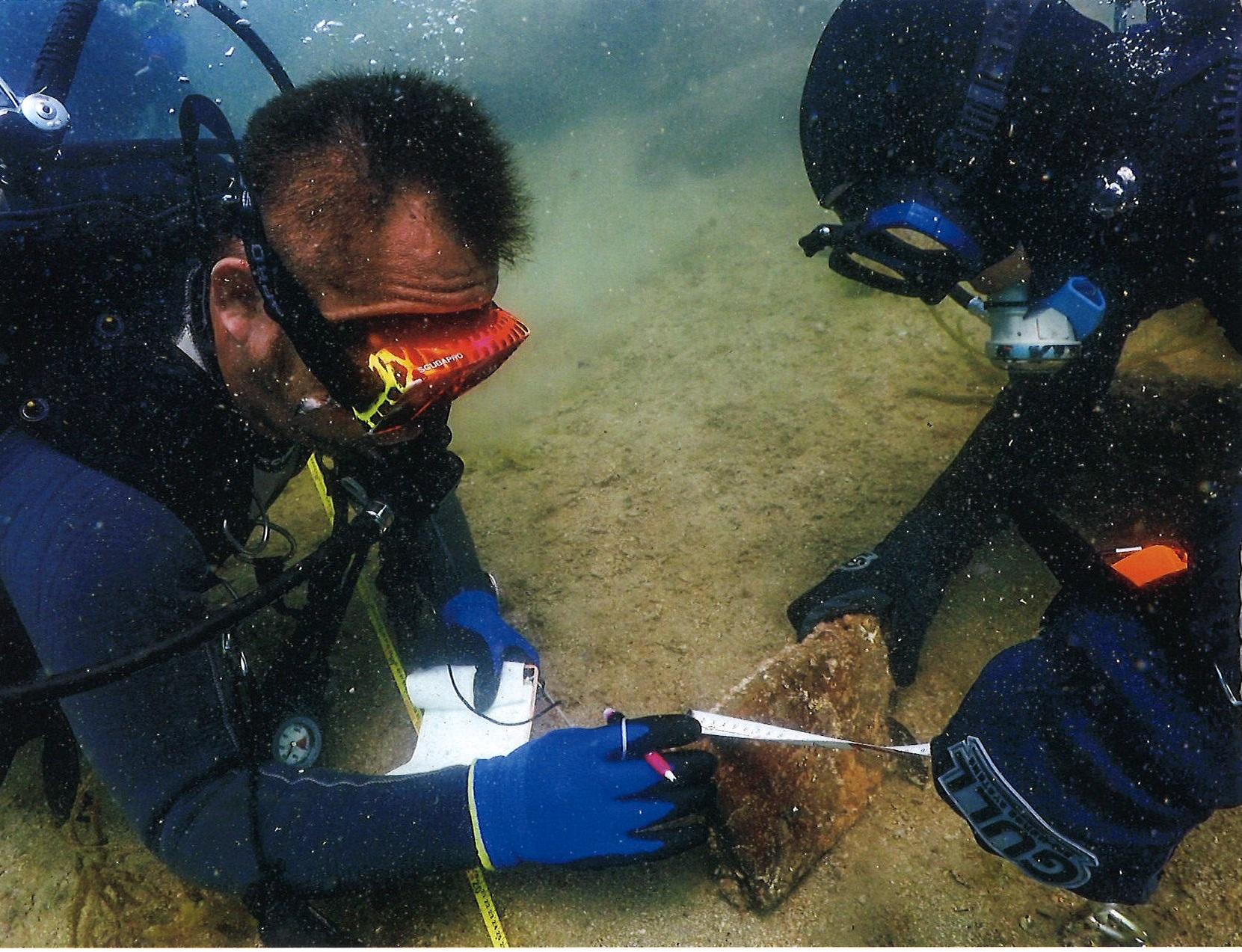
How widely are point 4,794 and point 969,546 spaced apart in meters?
3.74

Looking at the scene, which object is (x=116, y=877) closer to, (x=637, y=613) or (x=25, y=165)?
(x=637, y=613)

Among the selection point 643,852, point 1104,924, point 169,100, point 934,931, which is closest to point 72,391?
point 643,852

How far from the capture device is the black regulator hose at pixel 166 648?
1.31 meters

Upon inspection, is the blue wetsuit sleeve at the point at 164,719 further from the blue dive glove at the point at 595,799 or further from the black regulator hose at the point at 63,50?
the black regulator hose at the point at 63,50

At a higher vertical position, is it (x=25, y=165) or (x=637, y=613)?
(x=25, y=165)

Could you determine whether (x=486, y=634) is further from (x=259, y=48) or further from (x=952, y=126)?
(x=259, y=48)

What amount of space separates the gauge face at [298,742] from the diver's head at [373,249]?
1.14 m

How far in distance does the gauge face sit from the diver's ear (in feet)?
4.57

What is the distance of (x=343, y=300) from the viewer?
62.3 inches

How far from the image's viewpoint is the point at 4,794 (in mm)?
2045

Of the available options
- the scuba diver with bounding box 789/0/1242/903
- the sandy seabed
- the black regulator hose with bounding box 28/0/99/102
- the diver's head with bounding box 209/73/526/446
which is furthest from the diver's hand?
the black regulator hose with bounding box 28/0/99/102

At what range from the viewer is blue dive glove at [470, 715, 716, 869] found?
5.53ft

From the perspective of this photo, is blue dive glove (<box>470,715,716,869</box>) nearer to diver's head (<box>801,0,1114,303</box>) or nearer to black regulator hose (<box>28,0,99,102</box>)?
diver's head (<box>801,0,1114,303</box>)

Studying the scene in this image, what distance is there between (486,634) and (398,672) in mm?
413
